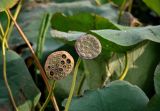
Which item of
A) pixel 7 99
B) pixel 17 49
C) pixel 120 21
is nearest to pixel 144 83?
pixel 7 99

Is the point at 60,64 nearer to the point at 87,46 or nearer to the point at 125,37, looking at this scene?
the point at 87,46

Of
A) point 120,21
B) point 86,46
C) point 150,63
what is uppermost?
point 86,46

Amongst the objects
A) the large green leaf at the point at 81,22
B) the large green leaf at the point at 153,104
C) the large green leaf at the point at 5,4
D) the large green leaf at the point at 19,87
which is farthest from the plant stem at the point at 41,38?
the large green leaf at the point at 153,104

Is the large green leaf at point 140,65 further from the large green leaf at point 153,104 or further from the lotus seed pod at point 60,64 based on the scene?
the lotus seed pod at point 60,64

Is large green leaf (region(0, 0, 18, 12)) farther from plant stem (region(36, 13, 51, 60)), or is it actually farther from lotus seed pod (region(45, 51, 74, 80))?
plant stem (region(36, 13, 51, 60))

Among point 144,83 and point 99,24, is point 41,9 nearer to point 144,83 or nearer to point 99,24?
point 99,24
